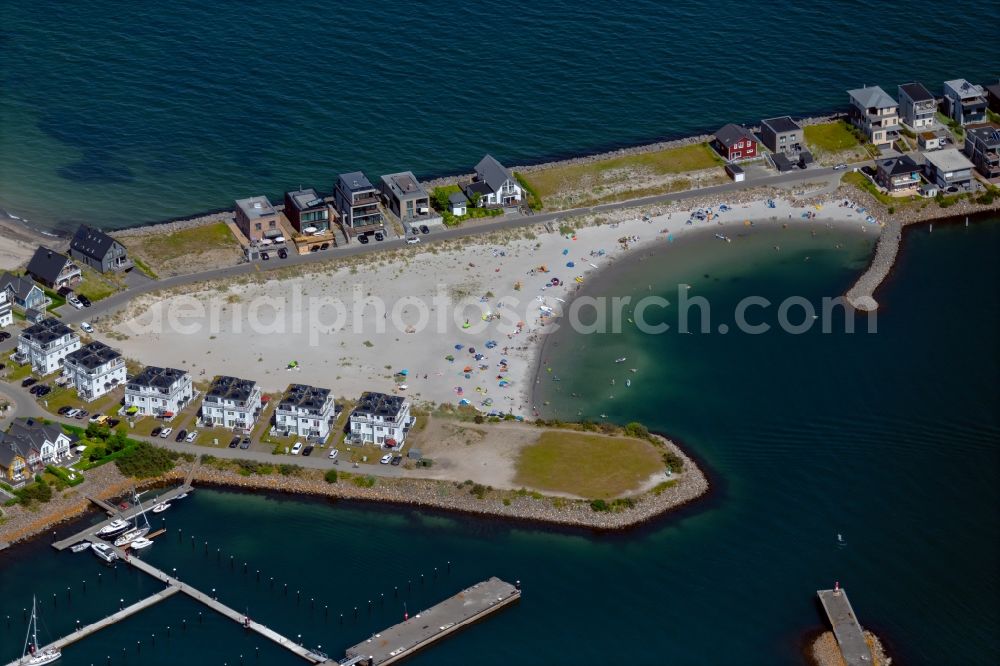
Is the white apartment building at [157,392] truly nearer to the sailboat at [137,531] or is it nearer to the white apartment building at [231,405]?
the white apartment building at [231,405]

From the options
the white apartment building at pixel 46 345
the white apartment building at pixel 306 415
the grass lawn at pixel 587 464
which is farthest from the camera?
the white apartment building at pixel 46 345

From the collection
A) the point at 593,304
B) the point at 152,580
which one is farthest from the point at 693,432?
the point at 152,580

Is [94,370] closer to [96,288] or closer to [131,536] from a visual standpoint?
[96,288]

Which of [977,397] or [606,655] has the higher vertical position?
[977,397]

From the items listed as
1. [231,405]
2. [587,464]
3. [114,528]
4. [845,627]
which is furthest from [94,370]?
[845,627]

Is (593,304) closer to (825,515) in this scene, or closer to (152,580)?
(825,515)

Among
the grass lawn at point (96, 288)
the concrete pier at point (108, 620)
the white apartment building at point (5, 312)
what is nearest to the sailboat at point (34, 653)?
the concrete pier at point (108, 620)
